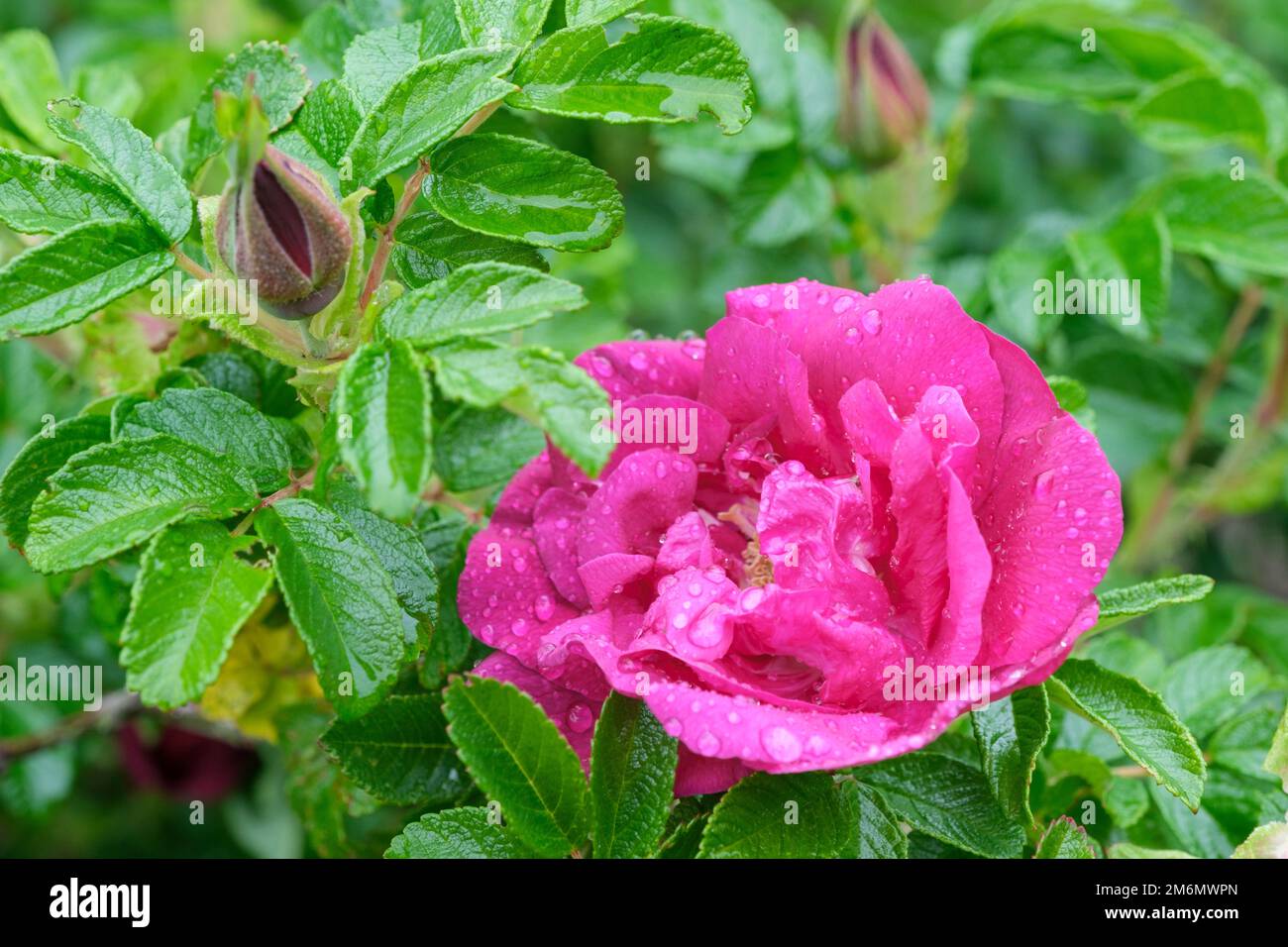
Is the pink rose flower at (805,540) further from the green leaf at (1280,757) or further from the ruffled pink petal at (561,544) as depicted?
the green leaf at (1280,757)

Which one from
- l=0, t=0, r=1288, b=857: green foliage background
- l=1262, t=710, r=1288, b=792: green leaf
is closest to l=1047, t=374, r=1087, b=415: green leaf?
l=0, t=0, r=1288, b=857: green foliage background

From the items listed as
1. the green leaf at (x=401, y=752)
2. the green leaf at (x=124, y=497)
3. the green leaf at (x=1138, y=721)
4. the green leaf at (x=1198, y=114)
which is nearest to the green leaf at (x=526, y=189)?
the green leaf at (x=124, y=497)

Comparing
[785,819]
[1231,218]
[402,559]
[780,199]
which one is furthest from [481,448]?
[1231,218]

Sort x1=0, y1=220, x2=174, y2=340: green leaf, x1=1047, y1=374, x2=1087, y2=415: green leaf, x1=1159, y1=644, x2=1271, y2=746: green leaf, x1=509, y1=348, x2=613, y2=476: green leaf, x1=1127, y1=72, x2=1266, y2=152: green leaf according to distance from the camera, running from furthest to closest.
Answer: x1=1127, y1=72, x2=1266, y2=152: green leaf < x1=1159, y1=644, x2=1271, y2=746: green leaf < x1=1047, y1=374, x2=1087, y2=415: green leaf < x1=0, y1=220, x2=174, y2=340: green leaf < x1=509, y1=348, x2=613, y2=476: green leaf

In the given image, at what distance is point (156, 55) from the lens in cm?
200

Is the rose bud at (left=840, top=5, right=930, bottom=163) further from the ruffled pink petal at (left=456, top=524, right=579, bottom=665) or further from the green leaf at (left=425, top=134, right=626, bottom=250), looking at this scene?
the ruffled pink petal at (left=456, top=524, right=579, bottom=665)

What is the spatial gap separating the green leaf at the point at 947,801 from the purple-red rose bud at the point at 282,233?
584 mm

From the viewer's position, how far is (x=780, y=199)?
1.60 m

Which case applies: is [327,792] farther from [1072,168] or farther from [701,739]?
[1072,168]

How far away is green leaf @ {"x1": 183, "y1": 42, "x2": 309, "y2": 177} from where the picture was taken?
107 cm

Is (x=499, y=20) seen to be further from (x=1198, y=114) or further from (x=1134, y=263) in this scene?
(x=1198, y=114)

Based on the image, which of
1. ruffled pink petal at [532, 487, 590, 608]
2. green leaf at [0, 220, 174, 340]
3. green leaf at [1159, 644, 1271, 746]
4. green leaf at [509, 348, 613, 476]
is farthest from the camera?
green leaf at [1159, 644, 1271, 746]

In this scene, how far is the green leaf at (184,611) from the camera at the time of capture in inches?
32.5

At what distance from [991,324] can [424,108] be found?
0.84 m
